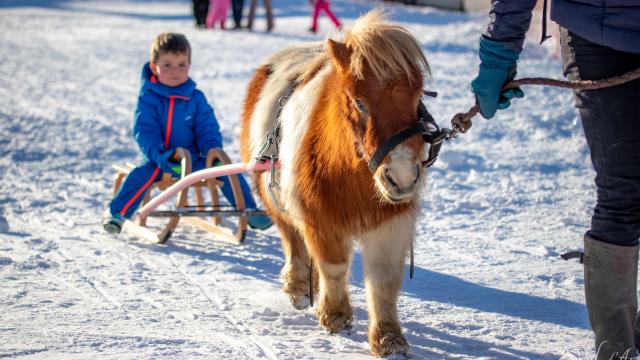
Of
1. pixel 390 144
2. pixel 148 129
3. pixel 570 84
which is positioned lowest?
pixel 148 129

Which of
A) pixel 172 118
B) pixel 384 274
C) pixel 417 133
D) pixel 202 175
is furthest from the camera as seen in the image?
pixel 172 118

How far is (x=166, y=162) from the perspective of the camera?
5.72 m

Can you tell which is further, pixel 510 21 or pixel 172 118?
pixel 172 118

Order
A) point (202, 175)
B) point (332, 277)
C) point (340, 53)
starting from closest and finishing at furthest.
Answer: point (340, 53), point (332, 277), point (202, 175)

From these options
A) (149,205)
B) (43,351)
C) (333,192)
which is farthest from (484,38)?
(149,205)

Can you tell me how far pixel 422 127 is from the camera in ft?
10.6

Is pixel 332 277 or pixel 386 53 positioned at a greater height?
pixel 386 53

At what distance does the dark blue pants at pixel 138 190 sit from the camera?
A: 573cm

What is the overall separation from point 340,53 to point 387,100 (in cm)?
34

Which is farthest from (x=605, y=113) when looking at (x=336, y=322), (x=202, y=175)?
(x=202, y=175)

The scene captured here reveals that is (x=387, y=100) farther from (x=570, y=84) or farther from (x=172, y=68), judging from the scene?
(x=172, y=68)

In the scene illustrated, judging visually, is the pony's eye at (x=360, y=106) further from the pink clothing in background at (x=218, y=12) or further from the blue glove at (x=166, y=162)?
the pink clothing in background at (x=218, y=12)

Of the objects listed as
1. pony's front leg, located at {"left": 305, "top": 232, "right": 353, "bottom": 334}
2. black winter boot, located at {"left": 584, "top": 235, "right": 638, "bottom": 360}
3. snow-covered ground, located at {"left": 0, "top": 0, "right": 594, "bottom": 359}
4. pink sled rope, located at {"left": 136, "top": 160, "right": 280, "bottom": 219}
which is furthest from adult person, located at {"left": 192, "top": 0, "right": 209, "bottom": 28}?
black winter boot, located at {"left": 584, "top": 235, "right": 638, "bottom": 360}

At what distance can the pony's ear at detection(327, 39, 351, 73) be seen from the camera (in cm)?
343
